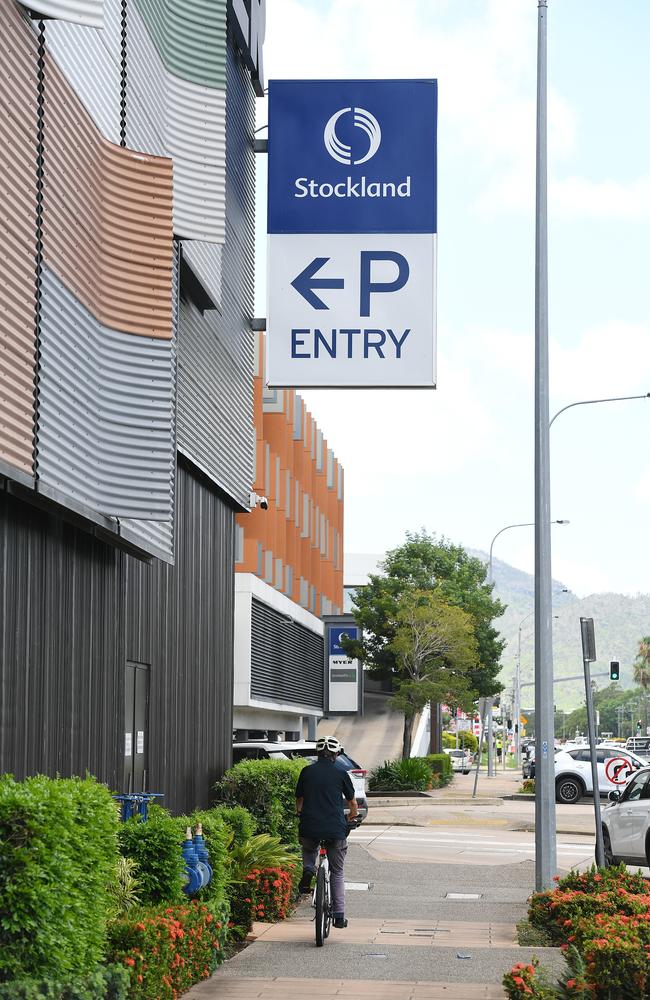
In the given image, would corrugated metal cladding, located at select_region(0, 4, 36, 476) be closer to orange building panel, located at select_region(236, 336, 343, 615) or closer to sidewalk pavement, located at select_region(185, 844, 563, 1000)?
sidewalk pavement, located at select_region(185, 844, 563, 1000)

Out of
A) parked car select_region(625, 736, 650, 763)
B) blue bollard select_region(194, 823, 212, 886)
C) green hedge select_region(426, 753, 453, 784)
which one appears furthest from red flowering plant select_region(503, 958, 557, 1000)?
parked car select_region(625, 736, 650, 763)

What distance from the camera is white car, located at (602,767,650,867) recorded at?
786 inches

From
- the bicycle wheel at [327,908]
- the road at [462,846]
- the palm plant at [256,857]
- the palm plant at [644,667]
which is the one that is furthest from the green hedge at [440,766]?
the palm plant at [644,667]

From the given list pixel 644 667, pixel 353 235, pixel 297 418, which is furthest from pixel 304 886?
pixel 644 667

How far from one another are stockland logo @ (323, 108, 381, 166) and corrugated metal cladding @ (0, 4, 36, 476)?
376cm

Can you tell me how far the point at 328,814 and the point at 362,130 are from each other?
643 cm

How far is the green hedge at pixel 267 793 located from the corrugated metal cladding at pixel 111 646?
610 millimetres

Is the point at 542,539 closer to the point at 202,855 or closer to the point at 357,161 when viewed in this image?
the point at 357,161

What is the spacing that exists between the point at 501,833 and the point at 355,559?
67.7 metres

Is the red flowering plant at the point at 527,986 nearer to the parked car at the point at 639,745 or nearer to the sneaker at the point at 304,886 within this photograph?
the sneaker at the point at 304,886

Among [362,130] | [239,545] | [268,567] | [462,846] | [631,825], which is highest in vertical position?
[362,130]

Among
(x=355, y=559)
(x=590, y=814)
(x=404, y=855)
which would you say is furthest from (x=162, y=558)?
(x=355, y=559)

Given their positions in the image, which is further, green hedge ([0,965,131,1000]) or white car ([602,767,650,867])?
white car ([602,767,650,867])

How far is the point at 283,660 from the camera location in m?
42.8
